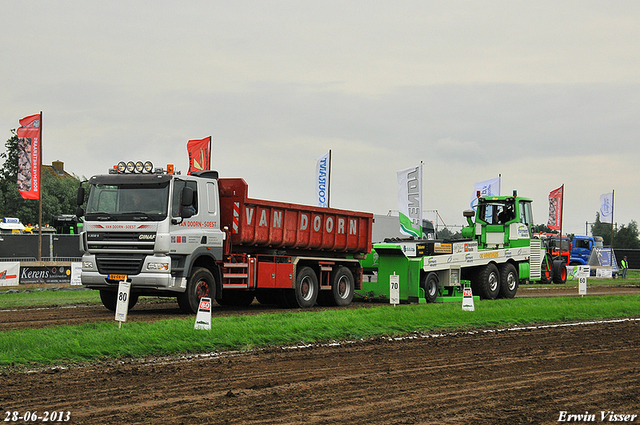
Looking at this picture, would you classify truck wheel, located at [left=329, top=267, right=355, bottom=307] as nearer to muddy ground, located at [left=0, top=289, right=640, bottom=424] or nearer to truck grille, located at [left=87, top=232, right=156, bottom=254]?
truck grille, located at [left=87, top=232, right=156, bottom=254]

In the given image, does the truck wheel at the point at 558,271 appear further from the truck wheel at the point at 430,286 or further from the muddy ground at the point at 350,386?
the muddy ground at the point at 350,386

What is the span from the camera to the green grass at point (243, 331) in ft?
33.7

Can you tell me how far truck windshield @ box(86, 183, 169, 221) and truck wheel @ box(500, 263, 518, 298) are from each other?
13432 millimetres

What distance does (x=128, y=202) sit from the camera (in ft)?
50.8

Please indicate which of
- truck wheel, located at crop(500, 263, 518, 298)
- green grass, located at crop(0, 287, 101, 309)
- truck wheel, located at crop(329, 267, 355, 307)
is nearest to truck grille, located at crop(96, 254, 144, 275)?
green grass, located at crop(0, 287, 101, 309)

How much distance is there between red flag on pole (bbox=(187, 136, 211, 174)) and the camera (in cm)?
3102

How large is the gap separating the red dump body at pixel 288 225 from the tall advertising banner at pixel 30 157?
14971 mm

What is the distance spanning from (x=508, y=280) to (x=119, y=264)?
14.2m

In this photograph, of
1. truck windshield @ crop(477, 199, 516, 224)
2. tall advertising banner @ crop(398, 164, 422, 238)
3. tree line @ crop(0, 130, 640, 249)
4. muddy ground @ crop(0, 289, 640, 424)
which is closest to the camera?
muddy ground @ crop(0, 289, 640, 424)

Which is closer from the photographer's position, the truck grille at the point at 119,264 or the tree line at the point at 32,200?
the truck grille at the point at 119,264

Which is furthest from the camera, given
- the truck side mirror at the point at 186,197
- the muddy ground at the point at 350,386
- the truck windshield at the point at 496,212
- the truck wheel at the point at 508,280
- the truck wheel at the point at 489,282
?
the truck windshield at the point at 496,212

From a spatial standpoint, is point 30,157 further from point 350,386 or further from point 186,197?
point 350,386

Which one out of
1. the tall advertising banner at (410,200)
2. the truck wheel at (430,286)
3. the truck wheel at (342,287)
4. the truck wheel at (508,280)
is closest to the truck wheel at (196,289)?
the truck wheel at (342,287)

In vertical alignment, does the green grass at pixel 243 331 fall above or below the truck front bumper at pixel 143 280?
below
